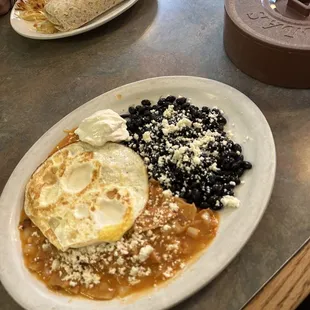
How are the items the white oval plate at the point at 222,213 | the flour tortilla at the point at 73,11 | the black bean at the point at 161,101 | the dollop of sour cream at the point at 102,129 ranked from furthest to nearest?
the flour tortilla at the point at 73,11, the black bean at the point at 161,101, the dollop of sour cream at the point at 102,129, the white oval plate at the point at 222,213

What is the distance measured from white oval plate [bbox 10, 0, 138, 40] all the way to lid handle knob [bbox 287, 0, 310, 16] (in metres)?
0.63

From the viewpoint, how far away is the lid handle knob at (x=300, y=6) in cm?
130

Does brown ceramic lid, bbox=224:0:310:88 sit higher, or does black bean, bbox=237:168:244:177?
brown ceramic lid, bbox=224:0:310:88

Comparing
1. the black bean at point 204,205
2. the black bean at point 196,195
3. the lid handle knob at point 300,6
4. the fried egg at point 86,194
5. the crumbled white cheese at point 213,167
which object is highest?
the lid handle knob at point 300,6

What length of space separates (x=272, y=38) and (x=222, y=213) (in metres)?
0.55

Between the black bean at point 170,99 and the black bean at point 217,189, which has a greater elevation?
the black bean at point 170,99

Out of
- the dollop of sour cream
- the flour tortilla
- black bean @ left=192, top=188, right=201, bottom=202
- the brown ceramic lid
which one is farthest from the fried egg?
the flour tortilla

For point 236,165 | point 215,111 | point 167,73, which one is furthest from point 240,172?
point 167,73

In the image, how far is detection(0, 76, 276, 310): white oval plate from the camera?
3.14 ft

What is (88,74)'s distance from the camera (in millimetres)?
1583

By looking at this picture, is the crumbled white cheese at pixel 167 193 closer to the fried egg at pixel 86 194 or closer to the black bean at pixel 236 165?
the fried egg at pixel 86 194

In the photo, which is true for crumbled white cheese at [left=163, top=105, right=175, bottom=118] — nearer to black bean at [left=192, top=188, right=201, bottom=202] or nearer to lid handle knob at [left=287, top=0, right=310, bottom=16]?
black bean at [left=192, top=188, right=201, bottom=202]

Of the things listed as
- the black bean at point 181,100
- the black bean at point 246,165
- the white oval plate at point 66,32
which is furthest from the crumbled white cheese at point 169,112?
the white oval plate at point 66,32

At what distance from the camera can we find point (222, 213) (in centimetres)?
107
